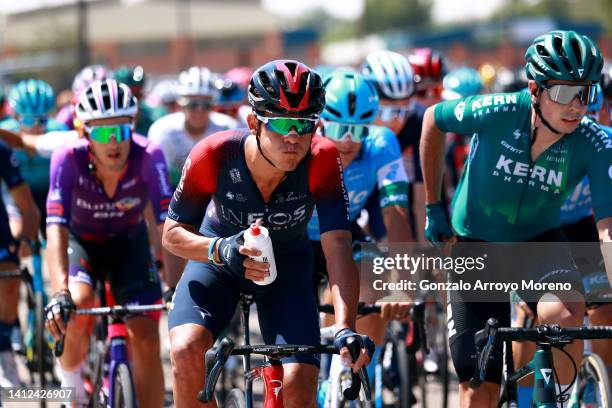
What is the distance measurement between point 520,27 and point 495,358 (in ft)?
303

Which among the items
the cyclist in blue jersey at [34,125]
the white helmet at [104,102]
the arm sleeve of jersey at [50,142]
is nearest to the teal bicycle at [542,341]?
the white helmet at [104,102]

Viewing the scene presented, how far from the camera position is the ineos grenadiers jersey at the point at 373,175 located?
669cm

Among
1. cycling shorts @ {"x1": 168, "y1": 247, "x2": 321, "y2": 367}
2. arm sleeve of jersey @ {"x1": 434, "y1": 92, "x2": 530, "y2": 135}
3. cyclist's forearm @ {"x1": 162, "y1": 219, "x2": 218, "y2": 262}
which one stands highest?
arm sleeve of jersey @ {"x1": 434, "y1": 92, "x2": 530, "y2": 135}

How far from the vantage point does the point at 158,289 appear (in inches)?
267

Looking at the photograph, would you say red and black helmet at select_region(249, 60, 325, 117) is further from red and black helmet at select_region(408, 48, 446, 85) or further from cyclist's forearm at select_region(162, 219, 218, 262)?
red and black helmet at select_region(408, 48, 446, 85)

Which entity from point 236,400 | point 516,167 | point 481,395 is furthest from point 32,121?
point 481,395

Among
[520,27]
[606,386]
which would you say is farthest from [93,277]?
[520,27]

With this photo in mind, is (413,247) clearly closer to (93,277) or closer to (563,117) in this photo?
(563,117)

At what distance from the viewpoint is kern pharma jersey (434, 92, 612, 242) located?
210 inches

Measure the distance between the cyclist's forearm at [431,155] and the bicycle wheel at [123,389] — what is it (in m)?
1.85

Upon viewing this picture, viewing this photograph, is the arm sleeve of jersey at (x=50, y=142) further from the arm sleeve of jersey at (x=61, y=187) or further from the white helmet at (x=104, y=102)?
the arm sleeve of jersey at (x=61, y=187)

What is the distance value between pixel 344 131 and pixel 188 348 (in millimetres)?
2074

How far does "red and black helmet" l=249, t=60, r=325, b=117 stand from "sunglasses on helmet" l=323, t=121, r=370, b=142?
60.9 inches

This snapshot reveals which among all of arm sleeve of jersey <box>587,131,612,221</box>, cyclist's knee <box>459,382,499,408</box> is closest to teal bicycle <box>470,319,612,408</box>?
cyclist's knee <box>459,382,499,408</box>
